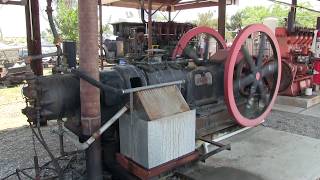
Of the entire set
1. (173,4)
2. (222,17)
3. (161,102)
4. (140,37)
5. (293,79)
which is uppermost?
(173,4)

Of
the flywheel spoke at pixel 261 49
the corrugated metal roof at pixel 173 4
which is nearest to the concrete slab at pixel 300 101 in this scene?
the flywheel spoke at pixel 261 49

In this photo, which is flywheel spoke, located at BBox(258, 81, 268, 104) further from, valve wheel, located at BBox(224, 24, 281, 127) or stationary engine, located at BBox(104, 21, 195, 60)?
stationary engine, located at BBox(104, 21, 195, 60)

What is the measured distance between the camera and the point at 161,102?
6.68 feet

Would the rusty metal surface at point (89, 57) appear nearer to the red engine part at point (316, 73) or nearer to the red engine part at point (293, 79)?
the red engine part at point (293, 79)

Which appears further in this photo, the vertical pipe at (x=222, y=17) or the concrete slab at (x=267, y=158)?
the vertical pipe at (x=222, y=17)

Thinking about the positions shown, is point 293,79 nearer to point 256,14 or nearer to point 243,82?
point 243,82

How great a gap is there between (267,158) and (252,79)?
2.55ft

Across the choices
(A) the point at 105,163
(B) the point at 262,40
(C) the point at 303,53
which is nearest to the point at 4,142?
(A) the point at 105,163

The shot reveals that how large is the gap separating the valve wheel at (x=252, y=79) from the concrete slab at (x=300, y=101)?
2.23 meters

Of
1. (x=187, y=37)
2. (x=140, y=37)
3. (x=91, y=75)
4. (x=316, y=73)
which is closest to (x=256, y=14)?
(x=140, y=37)

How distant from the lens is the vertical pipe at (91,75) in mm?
1748

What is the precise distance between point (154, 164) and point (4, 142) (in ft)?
8.08

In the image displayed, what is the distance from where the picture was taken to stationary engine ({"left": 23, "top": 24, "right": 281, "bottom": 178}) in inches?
80.7

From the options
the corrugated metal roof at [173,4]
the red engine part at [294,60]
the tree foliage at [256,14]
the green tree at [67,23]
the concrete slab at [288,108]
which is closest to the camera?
the concrete slab at [288,108]
